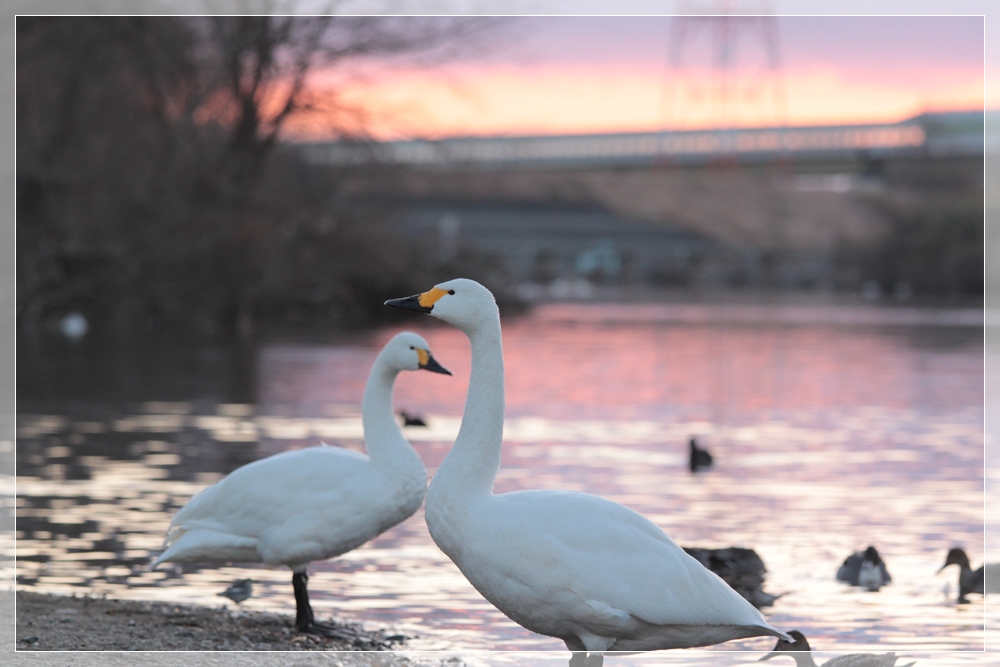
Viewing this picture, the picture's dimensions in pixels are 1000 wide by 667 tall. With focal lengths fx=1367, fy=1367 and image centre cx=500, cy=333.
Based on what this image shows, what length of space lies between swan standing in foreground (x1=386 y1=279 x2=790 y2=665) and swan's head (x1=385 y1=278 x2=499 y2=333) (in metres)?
A: 0.01

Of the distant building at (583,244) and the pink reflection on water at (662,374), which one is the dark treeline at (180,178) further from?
the distant building at (583,244)

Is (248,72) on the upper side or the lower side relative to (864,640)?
upper

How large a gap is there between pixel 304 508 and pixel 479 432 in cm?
157

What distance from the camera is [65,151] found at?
2808 centimetres

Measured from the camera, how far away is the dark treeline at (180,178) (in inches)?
1072

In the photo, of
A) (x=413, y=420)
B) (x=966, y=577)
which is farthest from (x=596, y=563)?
(x=413, y=420)

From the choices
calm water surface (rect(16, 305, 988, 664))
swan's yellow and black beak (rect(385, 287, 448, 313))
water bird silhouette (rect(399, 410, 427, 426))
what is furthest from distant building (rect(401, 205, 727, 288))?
swan's yellow and black beak (rect(385, 287, 448, 313))

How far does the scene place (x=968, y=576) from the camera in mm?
7137

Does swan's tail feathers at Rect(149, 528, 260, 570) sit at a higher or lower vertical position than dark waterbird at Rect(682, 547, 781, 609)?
higher

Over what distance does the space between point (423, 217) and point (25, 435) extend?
55.2 m

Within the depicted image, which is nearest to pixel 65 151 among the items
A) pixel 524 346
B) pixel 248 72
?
pixel 248 72

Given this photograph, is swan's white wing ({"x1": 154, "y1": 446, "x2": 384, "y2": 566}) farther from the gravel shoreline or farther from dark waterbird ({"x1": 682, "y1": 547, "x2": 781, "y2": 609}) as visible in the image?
dark waterbird ({"x1": 682, "y1": 547, "x2": 781, "y2": 609})

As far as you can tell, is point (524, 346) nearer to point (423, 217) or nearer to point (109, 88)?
point (109, 88)

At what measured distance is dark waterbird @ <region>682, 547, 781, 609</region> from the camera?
6.80 m
